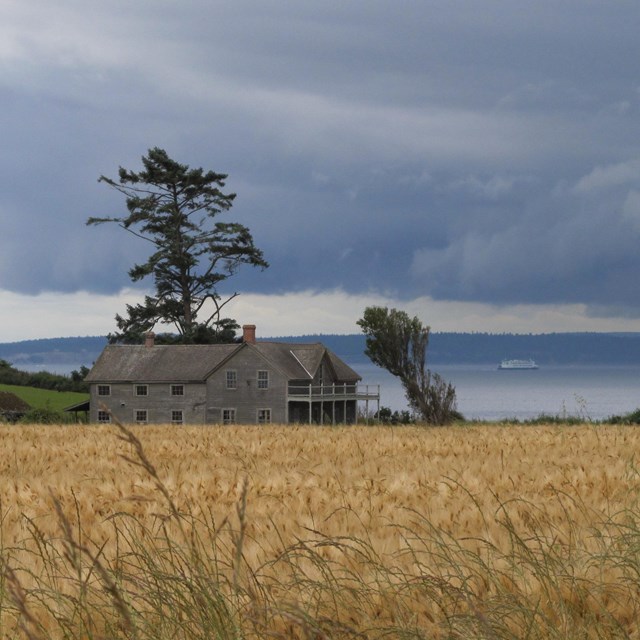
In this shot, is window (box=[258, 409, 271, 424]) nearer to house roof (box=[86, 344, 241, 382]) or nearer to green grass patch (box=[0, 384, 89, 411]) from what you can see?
house roof (box=[86, 344, 241, 382])

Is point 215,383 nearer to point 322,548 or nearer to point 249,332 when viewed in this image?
point 249,332

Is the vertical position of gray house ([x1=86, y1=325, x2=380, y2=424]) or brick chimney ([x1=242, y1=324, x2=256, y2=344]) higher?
brick chimney ([x1=242, y1=324, x2=256, y2=344])

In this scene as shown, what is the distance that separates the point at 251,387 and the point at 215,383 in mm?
2596

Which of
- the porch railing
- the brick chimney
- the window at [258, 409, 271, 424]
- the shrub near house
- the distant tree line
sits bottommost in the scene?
the window at [258, 409, 271, 424]

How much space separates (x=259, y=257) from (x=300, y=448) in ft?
186

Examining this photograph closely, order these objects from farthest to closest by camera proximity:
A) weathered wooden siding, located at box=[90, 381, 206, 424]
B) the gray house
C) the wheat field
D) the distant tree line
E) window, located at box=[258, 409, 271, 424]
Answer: the distant tree line → weathered wooden siding, located at box=[90, 381, 206, 424] → window, located at box=[258, 409, 271, 424] → the gray house → the wheat field

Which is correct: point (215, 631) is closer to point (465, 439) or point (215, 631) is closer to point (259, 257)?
point (465, 439)

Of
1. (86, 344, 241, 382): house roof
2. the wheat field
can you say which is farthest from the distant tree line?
the wheat field

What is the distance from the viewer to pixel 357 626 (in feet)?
15.9

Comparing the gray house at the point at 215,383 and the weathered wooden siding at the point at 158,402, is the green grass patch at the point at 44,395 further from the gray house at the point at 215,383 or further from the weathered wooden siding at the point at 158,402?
the gray house at the point at 215,383

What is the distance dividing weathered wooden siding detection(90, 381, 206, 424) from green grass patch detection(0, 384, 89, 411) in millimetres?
15646

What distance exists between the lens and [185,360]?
67000 mm

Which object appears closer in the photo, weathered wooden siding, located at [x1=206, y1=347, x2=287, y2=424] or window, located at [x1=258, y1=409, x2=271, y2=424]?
weathered wooden siding, located at [x1=206, y1=347, x2=287, y2=424]

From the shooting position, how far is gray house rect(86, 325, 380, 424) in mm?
66500
